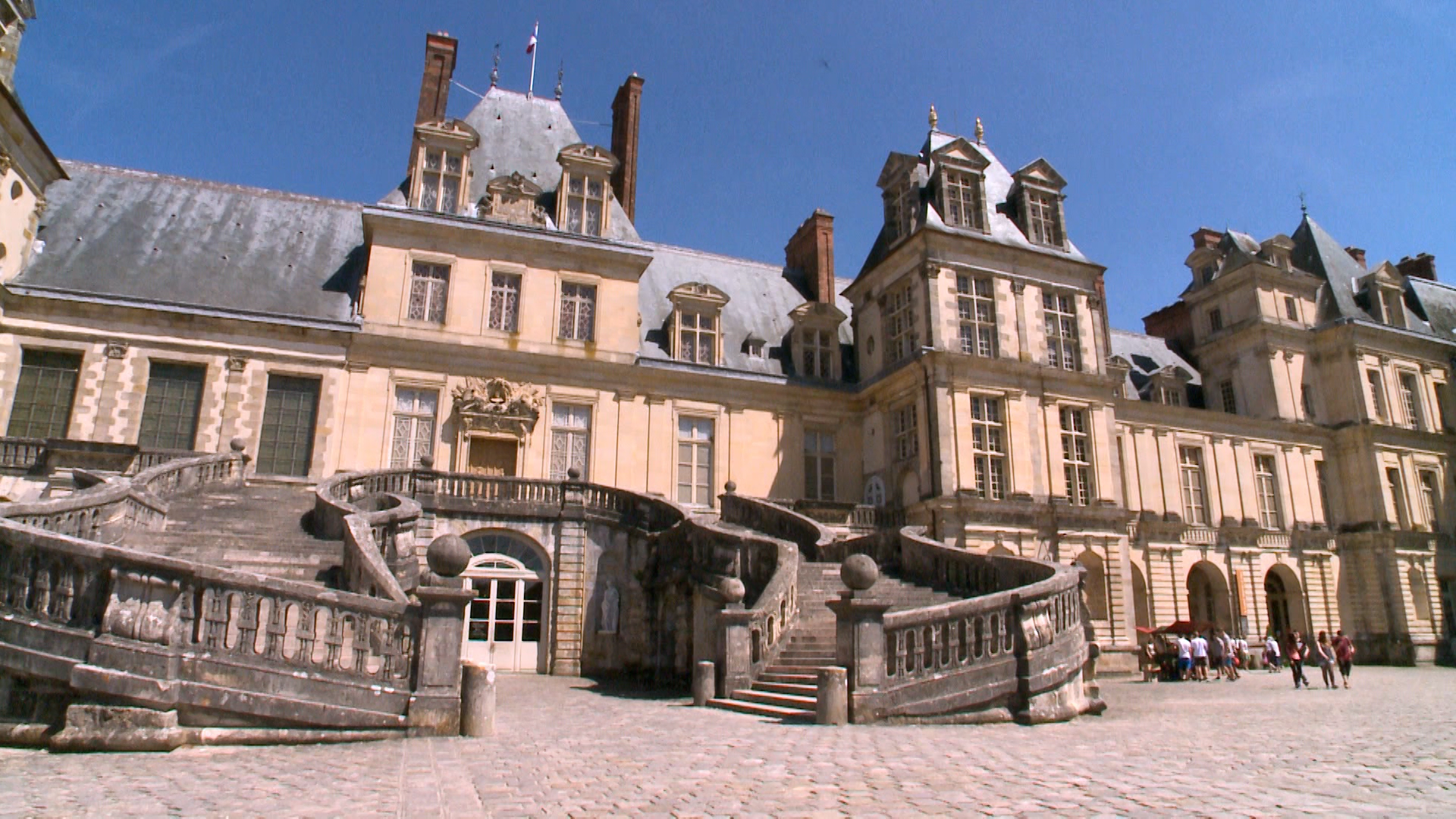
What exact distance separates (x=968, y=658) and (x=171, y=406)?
19.4 m

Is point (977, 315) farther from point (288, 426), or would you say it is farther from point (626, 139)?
point (288, 426)

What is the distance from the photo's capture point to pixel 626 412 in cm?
2461

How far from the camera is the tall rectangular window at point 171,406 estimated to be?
21172mm

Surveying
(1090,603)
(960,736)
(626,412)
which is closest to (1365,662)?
(1090,603)

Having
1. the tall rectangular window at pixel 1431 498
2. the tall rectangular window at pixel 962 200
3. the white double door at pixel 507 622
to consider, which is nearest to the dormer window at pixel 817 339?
the tall rectangular window at pixel 962 200

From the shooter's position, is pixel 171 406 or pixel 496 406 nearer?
pixel 171 406

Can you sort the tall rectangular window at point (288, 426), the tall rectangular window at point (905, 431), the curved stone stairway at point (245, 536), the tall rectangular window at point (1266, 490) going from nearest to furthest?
the curved stone stairway at point (245, 536) < the tall rectangular window at point (288, 426) < the tall rectangular window at point (905, 431) < the tall rectangular window at point (1266, 490)

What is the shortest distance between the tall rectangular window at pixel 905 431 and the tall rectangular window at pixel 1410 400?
21.8 m

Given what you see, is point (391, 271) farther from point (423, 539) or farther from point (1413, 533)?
point (1413, 533)

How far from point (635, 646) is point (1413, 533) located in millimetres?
28992

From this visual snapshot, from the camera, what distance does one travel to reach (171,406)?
21.4 meters

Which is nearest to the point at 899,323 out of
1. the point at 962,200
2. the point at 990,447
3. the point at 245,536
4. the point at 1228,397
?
the point at 962,200

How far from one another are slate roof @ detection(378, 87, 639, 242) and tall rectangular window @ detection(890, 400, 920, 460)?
9.20m

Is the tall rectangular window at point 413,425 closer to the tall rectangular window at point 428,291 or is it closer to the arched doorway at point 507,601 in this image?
the tall rectangular window at point 428,291
